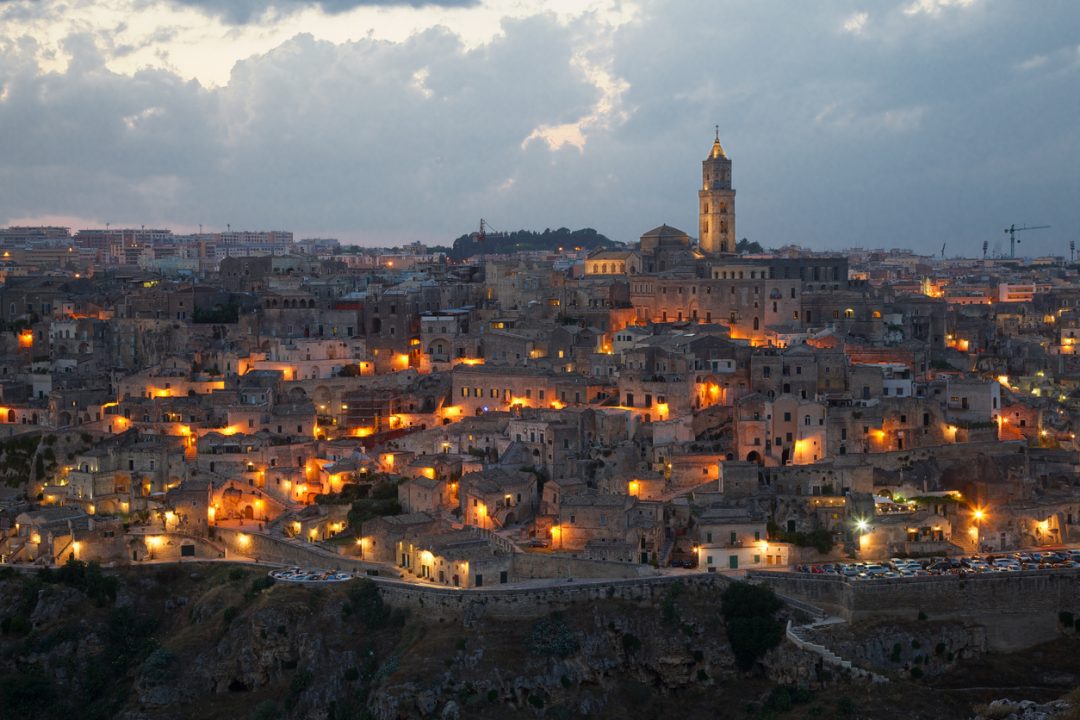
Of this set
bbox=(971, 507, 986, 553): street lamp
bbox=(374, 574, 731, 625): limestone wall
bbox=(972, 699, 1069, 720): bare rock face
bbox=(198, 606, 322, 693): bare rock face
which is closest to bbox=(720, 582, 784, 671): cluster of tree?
bbox=(374, 574, 731, 625): limestone wall

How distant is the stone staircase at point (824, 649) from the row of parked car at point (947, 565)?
138 centimetres

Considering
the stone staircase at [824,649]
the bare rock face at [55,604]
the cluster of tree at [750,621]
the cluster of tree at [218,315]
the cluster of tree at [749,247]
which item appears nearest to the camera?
the stone staircase at [824,649]

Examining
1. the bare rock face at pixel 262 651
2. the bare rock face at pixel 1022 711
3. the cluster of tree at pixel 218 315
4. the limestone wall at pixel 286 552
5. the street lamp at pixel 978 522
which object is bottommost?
the bare rock face at pixel 262 651

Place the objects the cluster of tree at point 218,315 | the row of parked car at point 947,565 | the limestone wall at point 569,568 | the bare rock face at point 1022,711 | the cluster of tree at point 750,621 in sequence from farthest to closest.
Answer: the cluster of tree at point 218,315
the limestone wall at point 569,568
the row of parked car at point 947,565
the cluster of tree at point 750,621
the bare rock face at point 1022,711

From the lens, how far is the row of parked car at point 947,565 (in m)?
32.8

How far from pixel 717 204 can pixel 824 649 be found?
33202 mm

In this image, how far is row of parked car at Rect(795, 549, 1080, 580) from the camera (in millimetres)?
32781

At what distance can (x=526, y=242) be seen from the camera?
11069 centimetres

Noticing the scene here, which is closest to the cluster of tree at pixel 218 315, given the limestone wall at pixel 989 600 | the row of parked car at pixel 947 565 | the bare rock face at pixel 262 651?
the bare rock face at pixel 262 651

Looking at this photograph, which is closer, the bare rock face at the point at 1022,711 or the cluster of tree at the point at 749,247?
the bare rock face at the point at 1022,711

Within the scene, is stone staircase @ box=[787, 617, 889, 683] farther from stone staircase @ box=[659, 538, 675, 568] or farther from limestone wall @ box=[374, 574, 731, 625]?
stone staircase @ box=[659, 538, 675, 568]

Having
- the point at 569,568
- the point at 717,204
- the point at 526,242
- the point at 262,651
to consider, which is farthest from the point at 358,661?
the point at 526,242

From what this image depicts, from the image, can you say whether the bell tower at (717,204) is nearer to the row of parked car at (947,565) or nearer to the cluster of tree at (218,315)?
the cluster of tree at (218,315)

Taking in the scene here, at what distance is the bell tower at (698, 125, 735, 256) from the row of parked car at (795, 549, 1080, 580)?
28.7 meters
